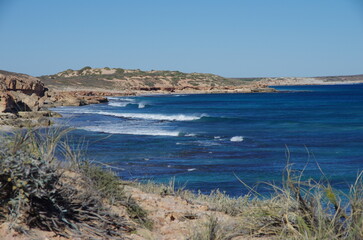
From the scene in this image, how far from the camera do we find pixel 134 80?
346 feet

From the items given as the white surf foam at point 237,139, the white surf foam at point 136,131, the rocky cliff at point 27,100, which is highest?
the rocky cliff at point 27,100

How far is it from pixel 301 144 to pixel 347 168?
623cm

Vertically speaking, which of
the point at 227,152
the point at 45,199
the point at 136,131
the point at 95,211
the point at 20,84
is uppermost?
the point at 20,84

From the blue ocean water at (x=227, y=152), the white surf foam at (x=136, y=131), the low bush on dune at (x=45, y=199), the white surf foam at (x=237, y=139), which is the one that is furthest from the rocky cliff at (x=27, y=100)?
the low bush on dune at (x=45, y=199)

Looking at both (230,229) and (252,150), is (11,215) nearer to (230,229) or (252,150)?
(230,229)

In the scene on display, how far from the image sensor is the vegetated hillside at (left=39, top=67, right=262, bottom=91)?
9118 centimetres

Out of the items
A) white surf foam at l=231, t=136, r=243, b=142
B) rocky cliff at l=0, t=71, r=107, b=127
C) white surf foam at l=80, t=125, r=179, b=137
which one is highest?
rocky cliff at l=0, t=71, r=107, b=127

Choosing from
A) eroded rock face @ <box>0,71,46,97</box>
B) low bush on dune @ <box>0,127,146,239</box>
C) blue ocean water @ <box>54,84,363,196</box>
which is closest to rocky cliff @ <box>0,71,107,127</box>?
eroded rock face @ <box>0,71,46,97</box>

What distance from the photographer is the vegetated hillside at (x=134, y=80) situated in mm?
91181

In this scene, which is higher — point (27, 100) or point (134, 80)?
point (134, 80)

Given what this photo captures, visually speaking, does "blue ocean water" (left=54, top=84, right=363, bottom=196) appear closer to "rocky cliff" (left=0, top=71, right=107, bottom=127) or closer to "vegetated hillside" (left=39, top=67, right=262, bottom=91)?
"rocky cliff" (left=0, top=71, right=107, bottom=127)

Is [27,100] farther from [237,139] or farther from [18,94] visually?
[237,139]

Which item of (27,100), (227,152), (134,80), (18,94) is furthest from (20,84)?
(134,80)

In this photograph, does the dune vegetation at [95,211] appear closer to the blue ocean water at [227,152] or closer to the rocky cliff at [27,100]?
the blue ocean water at [227,152]
